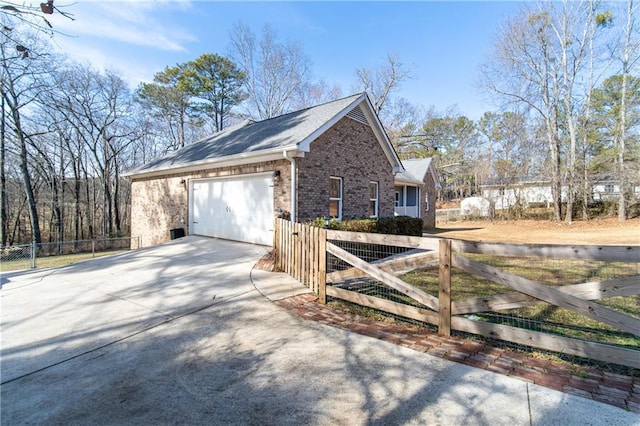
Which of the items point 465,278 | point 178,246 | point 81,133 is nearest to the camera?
point 465,278

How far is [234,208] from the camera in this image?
1050cm

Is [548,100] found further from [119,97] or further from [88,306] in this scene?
[119,97]

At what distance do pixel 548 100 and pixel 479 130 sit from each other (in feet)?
55.9

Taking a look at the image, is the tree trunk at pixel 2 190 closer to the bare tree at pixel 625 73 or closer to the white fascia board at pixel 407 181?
the white fascia board at pixel 407 181

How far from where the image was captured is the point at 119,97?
2366 centimetres

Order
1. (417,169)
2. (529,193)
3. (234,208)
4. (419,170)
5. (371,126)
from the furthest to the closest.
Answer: (529,193) < (417,169) < (419,170) < (371,126) < (234,208)

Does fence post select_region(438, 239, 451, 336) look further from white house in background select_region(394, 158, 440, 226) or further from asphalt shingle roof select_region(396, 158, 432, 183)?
asphalt shingle roof select_region(396, 158, 432, 183)

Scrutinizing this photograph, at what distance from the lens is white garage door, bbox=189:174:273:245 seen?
9586 mm

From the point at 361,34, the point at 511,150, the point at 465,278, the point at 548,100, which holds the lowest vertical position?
the point at 465,278

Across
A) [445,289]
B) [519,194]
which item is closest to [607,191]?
[519,194]

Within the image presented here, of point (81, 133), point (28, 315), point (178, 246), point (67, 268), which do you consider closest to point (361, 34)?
point (178, 246)

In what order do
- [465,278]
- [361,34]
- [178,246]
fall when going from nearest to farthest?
[465,278] < [178,246] < [361,34]

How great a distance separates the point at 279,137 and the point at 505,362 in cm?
866

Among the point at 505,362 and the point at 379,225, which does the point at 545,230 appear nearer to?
the point at 379,225
